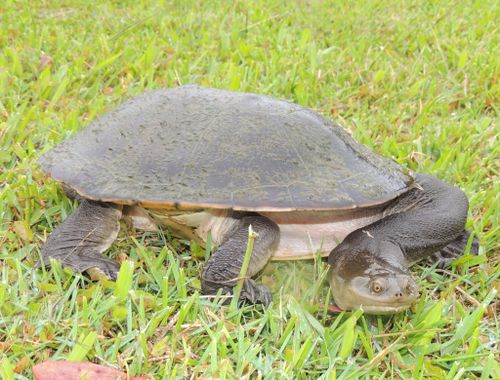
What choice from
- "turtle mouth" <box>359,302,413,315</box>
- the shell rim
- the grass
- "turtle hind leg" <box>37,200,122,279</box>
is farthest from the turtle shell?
"turtle mouth" <box>359,302,413,315</box>

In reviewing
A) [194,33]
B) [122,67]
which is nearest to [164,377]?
[122,67]

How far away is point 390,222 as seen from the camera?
265 cm

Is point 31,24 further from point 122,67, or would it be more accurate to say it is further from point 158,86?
point 158,86

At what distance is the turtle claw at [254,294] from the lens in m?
2.32

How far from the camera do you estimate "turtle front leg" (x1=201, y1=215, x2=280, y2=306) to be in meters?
2.35

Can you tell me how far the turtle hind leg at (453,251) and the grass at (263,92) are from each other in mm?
40

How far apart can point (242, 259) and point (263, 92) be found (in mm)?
2100

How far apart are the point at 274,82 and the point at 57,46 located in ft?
5.98

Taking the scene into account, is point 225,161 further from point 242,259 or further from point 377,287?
point 377,287

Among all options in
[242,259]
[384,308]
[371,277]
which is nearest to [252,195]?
[242,259]

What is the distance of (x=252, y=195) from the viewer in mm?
2422

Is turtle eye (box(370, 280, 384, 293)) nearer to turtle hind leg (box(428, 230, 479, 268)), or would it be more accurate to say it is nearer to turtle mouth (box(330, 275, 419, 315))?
turtle mouth (box(330, 275, 419, 315))

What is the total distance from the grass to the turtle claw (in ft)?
0.14

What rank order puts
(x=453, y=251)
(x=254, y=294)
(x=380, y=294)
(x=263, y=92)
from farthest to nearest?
(x=263, y=92) < (x=453, y=251) < (x=254, y=294) < (x=380, y=294)
